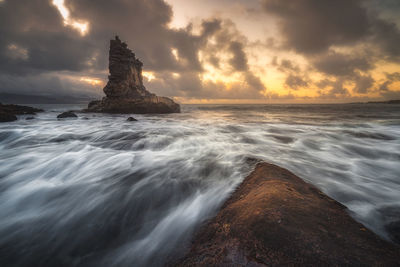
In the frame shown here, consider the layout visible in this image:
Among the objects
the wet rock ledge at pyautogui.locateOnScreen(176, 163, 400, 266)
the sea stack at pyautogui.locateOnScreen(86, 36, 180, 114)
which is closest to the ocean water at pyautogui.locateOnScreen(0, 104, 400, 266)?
the wet rock ledge at pyautogui.locateOnScreen(176, 163, 400, 266)

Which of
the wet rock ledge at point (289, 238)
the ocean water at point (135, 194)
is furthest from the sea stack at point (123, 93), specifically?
the wet rock ledge at point (289, 238)

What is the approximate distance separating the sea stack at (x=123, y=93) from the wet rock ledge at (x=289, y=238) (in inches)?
1037

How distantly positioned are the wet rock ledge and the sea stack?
26342 mm

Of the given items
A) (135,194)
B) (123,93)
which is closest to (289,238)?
(135,194)

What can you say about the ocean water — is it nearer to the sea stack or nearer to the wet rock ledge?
the wet rock ledge

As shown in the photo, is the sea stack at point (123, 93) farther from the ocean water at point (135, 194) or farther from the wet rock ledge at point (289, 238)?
the wet rock ledge at point (289, 238)

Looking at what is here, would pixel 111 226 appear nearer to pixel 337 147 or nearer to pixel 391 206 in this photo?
pixel 391 206

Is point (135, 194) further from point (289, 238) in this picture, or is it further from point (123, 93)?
point (123, 93)

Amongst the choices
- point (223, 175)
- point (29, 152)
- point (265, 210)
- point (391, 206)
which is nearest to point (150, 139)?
point (29, 152)

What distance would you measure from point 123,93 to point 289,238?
93.7 ft

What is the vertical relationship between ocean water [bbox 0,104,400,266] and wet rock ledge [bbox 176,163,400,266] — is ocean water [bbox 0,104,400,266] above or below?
below

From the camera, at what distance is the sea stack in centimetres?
2559

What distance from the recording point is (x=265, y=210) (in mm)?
1455

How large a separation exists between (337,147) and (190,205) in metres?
6.09
